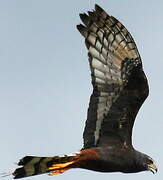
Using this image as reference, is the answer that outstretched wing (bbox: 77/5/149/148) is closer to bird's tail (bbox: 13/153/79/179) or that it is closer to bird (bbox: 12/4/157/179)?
bird (bbox: 12/4/157/179)

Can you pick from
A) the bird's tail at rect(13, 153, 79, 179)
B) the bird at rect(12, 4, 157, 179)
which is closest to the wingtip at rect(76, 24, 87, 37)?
the bird at rect(12, 4, 157, 179)

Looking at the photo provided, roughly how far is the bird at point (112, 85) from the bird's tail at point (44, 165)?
2.72ft

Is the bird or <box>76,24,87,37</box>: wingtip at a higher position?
<box>76,24,87,37</box>: wingtip

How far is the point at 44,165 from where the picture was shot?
1677cm

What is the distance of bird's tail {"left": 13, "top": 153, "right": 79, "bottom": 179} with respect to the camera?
1653cm

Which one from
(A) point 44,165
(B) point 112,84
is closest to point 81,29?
(B) point 112,84

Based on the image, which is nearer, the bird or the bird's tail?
the bird's tail

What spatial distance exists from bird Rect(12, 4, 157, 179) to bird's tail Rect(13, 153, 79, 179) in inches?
32.6

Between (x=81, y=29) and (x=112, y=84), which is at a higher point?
(x=81, y=29)

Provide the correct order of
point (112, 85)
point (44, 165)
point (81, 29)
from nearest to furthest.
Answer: point (44, 165) → point (81, 29) → point (112, 85)

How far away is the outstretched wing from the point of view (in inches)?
701

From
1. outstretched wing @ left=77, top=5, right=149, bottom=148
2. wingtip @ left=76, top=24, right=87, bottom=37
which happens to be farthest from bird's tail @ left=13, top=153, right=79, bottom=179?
wingtip @ left=76, top=24, right=87, bottom=37

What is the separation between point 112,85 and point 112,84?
0.9 inches

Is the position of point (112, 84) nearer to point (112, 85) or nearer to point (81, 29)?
point (112, 85)
